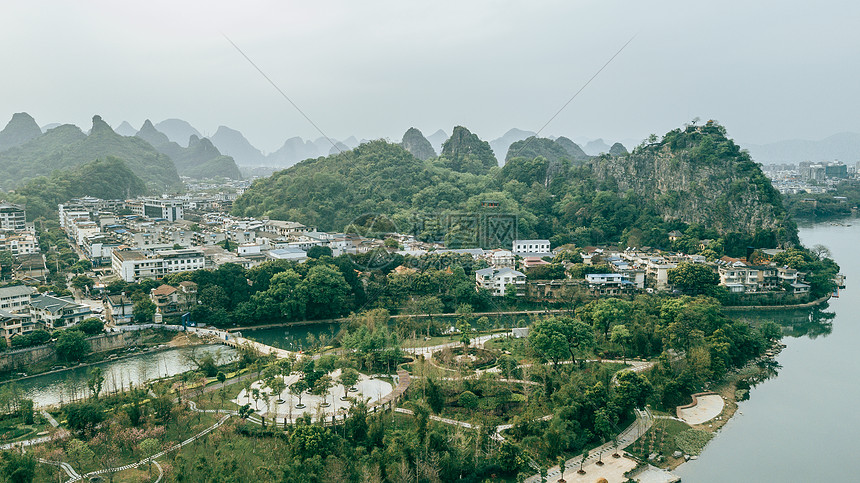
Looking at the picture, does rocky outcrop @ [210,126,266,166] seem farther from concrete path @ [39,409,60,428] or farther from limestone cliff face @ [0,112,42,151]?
concrete path @ [39,409,60,428]

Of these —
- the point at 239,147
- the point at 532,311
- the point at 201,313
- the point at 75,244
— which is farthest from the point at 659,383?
the point at 239,147

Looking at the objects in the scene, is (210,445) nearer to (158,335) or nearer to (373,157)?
(158,335)

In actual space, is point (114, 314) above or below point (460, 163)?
below

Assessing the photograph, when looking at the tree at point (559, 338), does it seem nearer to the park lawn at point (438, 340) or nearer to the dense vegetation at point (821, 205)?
the park lawn at point (438, 340)

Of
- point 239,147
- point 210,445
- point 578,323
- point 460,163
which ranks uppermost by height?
point 239,147

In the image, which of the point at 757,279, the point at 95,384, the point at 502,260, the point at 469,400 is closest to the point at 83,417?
the point at 95,384
